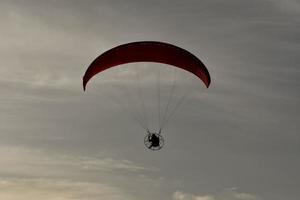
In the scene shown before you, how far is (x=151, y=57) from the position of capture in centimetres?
15400

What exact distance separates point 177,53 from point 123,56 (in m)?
3.64

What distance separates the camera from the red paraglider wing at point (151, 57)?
153125 millimetres

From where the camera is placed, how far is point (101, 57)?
15375cm

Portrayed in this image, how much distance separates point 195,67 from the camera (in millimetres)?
153750

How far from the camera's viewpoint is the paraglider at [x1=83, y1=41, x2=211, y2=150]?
15312 cm

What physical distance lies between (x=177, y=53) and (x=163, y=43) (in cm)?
116

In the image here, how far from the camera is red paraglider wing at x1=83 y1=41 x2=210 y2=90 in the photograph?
153125mm

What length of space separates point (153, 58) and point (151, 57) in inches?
5.9

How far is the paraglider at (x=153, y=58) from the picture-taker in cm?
15312

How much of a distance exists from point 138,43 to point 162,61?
7.55 ft

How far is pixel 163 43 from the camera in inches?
6038

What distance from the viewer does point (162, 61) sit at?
506 ft

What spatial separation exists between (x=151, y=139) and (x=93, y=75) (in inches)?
232

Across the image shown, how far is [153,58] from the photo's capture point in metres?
154
